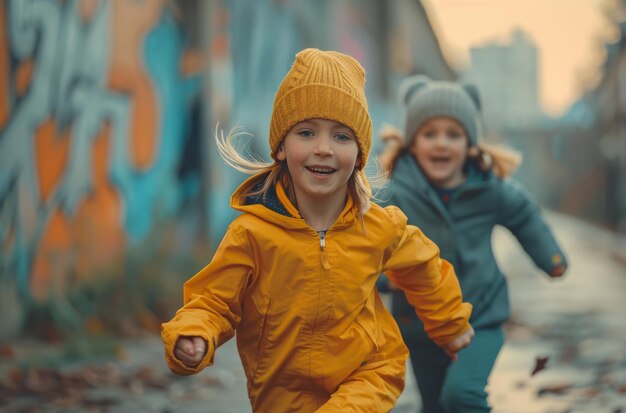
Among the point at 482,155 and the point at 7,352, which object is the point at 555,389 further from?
the point at 7,352

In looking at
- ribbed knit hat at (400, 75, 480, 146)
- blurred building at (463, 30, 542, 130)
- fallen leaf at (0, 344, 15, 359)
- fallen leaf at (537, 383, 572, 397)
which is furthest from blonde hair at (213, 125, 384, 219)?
blurred building at (463, 30, 542, 130)

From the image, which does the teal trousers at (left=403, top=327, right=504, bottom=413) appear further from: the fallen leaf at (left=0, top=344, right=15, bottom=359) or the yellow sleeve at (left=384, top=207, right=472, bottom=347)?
the fallen leaf at (left=0, top=344, right=15, bottom=359)

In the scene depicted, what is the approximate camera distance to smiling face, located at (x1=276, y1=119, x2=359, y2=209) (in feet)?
10.3

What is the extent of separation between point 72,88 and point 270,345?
557 cm

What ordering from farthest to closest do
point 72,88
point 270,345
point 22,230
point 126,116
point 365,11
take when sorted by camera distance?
point 365,11, point 126,116, point 72,88, point 22,230, point 270,345

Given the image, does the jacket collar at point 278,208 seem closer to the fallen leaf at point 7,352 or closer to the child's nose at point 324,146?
the child's nose at point 324,146

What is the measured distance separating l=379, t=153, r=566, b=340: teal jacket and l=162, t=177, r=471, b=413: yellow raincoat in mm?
1144

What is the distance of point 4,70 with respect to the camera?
7203 mm

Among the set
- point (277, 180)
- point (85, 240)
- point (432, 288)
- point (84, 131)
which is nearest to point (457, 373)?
point (432, 288)

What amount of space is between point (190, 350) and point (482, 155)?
2.25 meters

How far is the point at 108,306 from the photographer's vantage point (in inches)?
305

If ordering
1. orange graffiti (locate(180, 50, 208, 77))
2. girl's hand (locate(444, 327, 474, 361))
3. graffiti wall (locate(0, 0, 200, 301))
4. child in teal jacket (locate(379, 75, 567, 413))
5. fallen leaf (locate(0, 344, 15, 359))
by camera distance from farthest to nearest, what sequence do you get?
1. orange graffiti (locate(180, 50, 208, 77))
2. graffiti wall (locate(0, 0, 200, 301))
3. fallen leaf (locate(0, 344, 15, 359))
4. child in teal jacket (locate(379, 75, 567, 413))
5. girl's hand (locate(444, 327, 474, 361))

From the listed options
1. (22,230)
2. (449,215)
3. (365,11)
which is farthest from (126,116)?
(365,11)

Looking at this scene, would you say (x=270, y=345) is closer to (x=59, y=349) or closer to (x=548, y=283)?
(x=59, y=349)
